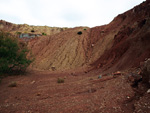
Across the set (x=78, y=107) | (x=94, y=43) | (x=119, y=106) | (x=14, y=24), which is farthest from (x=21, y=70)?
(x=14, y=24)

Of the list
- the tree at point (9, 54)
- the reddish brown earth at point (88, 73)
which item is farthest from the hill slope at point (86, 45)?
the tree at point (9, 54)

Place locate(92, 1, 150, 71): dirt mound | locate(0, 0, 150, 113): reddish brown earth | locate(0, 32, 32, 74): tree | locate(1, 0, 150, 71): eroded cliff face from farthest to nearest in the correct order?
locate(1, 0, 150, 71): eroded cliff face, locate(0, 32, 32, 74): tree, locate(92, 1, 150, 71): dirt mound, locate(0, 0, 150, 113): reddish brown earth

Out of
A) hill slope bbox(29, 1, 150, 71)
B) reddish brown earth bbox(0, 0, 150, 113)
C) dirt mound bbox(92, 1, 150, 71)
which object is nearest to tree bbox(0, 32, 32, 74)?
reddish brown earth bbox(0, 0, 150, 113)

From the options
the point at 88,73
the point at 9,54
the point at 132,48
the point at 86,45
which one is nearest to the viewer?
the point at 132,48

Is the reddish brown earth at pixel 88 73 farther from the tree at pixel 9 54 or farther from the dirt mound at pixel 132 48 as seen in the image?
the tree at pixel 9 54

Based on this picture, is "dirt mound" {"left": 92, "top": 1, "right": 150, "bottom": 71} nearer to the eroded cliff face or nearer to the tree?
the eroded cliff face

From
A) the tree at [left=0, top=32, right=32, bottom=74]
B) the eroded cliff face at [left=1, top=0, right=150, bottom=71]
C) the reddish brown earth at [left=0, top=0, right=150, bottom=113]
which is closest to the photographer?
the reddish brown earth at [left=0, top=0, right=150, bottom=113]

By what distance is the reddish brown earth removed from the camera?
4.14 metres

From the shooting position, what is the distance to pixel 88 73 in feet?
41.9

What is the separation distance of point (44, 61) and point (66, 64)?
16.7 ft

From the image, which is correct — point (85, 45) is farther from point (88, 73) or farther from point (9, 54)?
point (9, 54)

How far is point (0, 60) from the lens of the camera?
9.87m

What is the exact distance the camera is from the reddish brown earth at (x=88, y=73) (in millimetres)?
4145

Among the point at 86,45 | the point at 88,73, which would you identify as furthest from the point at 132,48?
the point at 86,45
